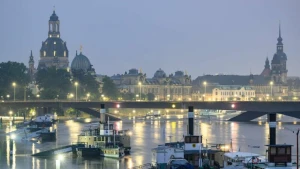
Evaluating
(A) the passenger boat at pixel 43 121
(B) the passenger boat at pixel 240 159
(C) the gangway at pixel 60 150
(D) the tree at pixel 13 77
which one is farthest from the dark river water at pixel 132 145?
(D) the tree at pixel 13 77

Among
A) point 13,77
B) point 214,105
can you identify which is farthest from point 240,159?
point 13,77

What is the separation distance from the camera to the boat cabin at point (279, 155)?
45719mm

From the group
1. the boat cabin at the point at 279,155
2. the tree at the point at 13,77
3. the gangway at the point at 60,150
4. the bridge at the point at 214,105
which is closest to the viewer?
the boat cabin at the point at 279,155

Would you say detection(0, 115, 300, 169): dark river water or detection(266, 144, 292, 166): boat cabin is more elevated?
detection(266, 144, 292, 166): boat cabin

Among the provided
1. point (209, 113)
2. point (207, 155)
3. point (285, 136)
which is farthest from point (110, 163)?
point (209, 113)

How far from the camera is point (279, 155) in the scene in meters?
46.0

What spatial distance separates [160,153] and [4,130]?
5955cm

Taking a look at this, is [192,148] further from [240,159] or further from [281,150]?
[281,150]

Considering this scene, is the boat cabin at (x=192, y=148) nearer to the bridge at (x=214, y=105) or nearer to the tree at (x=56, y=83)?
the bridge at (x=214, y=105)

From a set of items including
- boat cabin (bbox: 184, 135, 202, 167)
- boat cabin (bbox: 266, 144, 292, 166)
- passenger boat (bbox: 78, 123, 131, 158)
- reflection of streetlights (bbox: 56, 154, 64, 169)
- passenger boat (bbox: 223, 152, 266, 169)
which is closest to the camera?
boat cabin (bbox: 266, 144, 292, 166)

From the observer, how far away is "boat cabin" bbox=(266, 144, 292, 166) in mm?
45719

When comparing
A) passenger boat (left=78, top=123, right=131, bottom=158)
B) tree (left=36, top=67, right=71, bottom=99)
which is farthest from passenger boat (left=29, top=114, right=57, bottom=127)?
tree (left=36, top=67, right=71, bottom=99)

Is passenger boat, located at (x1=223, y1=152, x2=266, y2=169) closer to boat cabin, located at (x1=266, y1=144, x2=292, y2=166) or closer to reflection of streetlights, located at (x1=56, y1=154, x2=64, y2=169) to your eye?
boat cabin, located at (x1=266, y1=144, x2=292, y2=166)

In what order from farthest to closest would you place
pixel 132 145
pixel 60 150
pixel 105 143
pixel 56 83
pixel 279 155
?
pixel 56 83
pixel 132 145
pixel 60 150
pixel 105 143
pixel 279 155
